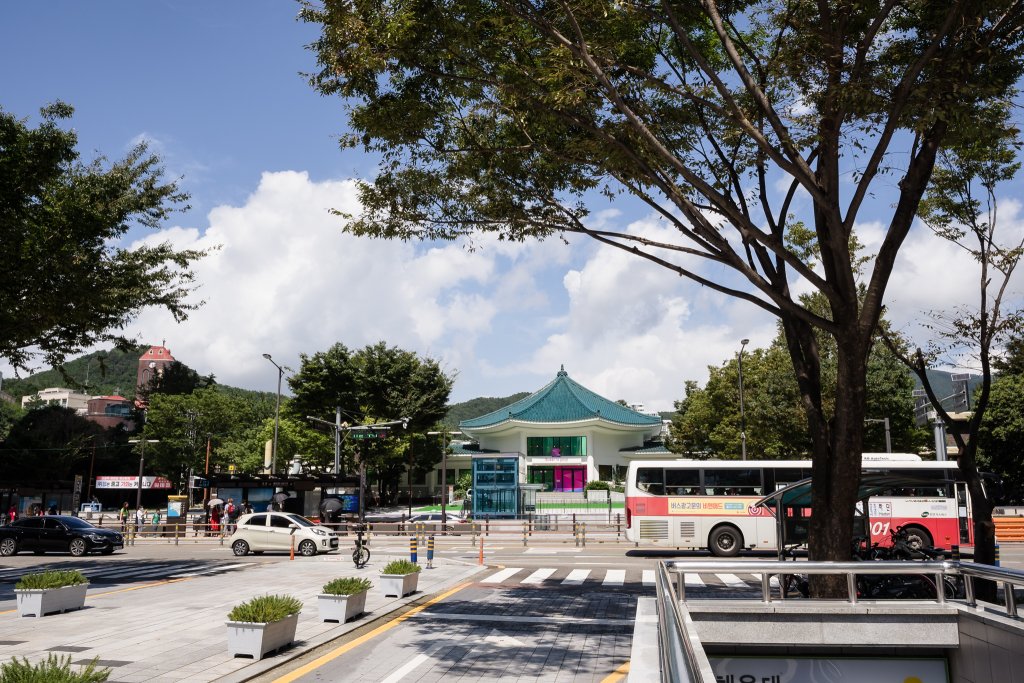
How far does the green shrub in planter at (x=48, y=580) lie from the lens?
13.0 meters

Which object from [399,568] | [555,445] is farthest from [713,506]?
[555,445]

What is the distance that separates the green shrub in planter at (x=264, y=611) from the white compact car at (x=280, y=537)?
16608 millimetres

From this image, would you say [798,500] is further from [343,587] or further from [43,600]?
[43,600]

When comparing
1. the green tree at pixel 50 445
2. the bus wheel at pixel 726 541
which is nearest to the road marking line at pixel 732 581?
the bus wheel at pixel 726 541

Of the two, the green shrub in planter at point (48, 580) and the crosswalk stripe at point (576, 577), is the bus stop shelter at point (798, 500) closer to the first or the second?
the crosswalk stripe at point (576, 577)

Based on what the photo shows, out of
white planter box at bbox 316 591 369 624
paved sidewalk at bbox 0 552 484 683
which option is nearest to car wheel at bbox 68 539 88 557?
paved sidewalk at bbox 0 552 484 683

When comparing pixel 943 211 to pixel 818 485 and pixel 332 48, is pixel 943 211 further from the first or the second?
pixel 332 48

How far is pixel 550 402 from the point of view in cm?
6888

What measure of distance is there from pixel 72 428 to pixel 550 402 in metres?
43.6

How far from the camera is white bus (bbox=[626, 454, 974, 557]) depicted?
24219 millimetres

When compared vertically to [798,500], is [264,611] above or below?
below

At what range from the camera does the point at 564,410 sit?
67.6 meters

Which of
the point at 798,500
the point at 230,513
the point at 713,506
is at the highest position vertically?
the point at 798,500

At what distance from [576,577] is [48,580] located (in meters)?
12.1
